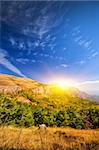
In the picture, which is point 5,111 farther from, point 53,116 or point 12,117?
point 53,116

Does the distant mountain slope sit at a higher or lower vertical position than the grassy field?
higher

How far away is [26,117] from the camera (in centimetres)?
1930

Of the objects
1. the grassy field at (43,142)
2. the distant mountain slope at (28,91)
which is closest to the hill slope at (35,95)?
the distant mountain slope at (28,91)

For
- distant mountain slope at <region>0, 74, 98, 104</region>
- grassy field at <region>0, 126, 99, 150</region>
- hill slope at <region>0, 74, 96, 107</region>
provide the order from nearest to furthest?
1. grassy field at <region>0, 126, 99, 150</region>
2. hill slope at <region>0, 74, 96, 107</region>
3. distant mountain slope at <region>0, 74, 98, 104</region>

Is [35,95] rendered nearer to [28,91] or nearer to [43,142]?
[28,91]

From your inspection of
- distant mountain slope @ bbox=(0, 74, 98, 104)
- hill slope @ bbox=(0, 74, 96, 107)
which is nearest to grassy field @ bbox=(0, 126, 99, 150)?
hill slope @ bbox=(0, 74, 96, 107)

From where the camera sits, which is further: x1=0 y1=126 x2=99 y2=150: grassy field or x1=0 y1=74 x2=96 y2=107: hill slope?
x1=0 y1=74 x2=96 y2=107: hill slope

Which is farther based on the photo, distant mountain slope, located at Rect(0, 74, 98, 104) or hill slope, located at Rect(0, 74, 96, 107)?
distant mountain slope, located at Rect(0, 74, 98, 104)

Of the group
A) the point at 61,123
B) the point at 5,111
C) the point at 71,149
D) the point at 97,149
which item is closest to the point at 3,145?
the point at 71,149

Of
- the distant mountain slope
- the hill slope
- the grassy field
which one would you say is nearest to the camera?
the grassy field

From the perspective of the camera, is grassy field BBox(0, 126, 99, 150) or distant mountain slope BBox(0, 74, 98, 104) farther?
distant mountain slope BBox(0, 74, 98, 104)

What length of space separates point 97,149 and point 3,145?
3.04 meters

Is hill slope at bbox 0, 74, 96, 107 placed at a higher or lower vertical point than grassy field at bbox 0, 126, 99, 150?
higher

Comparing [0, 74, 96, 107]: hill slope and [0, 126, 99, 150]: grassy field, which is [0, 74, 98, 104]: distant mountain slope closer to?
[0, 74, 96, 107]: hill slope
